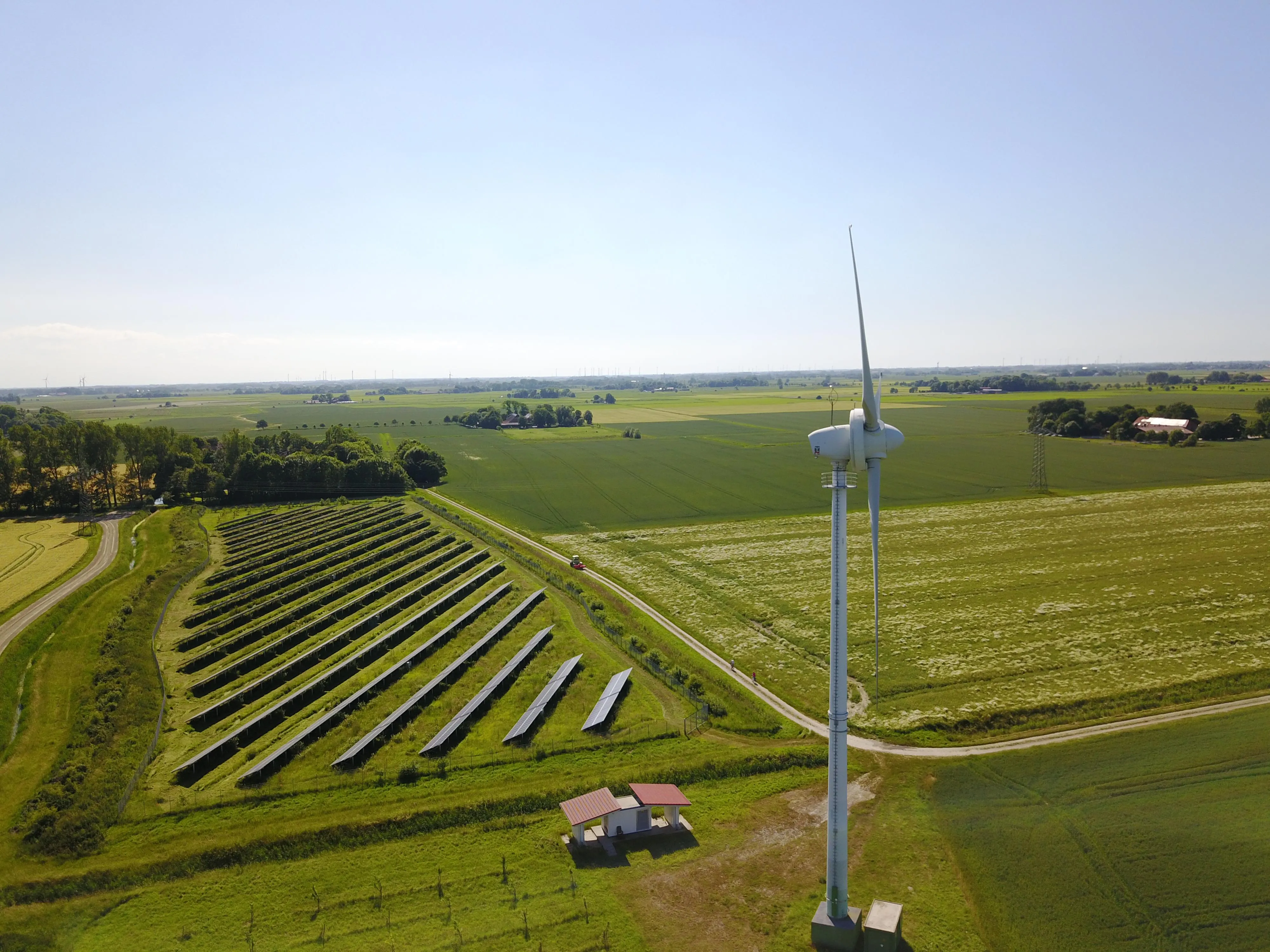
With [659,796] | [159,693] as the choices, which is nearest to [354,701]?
[159,693]

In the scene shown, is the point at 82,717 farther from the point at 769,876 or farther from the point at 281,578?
the point at 769,876

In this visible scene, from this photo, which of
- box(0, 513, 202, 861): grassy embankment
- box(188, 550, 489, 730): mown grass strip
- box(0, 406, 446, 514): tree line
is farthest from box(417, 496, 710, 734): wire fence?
box(0, 406, 446, 514): tree line

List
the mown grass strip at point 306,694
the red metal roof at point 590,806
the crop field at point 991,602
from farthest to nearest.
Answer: the crop field at point 991,602 → the mown grass strip at point 306,694 → the red metal roof at point 590,806

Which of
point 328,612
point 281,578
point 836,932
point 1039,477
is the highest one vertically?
point 1039,477

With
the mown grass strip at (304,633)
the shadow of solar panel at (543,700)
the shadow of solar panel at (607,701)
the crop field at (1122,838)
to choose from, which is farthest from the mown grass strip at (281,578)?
the crop field at (1122,838)

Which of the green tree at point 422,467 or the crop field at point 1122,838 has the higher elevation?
the green tree at point 422,467

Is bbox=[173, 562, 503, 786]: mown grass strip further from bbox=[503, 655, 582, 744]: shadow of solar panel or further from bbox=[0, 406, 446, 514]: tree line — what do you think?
bbox=[0, 406, 446, 514]: tree line

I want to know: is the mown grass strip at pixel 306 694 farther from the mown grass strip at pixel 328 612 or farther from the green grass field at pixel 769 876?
the mown grass strip at pixel 328 612

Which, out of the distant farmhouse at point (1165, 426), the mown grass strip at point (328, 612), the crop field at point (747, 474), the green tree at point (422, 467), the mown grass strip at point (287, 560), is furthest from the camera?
the distant farmhouse at point (1165, 426)
